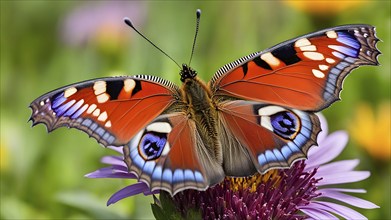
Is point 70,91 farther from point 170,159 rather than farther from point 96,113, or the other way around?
point 170,159

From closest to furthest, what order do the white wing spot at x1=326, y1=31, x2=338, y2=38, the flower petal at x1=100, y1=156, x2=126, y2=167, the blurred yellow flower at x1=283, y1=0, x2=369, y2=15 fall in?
the white wing spot at x1=326, y1=31, x2=338, y2=38
the flower petal at x1=100, y1=156, x2=126, y2=167
the blurred yellow flower at x1=283, y1=0, x2=369, y2=15

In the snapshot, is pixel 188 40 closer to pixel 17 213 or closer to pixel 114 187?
pixel 114 187

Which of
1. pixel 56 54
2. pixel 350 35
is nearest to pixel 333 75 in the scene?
Answer: pixel 350 35

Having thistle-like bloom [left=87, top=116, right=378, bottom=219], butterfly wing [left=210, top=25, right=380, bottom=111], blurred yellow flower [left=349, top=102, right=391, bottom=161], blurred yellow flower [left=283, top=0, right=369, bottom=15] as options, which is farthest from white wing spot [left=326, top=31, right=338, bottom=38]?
blurred yellow flower [left=283, top=0, right=369, bottom=15]

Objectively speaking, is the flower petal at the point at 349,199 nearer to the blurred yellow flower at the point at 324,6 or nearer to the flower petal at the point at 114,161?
the flower petal at the point at 114,161

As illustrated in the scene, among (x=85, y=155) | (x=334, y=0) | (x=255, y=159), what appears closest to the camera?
(x=255, y=159)

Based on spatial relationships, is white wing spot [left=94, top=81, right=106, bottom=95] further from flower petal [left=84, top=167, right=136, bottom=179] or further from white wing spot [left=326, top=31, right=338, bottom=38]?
white wing spot [left=326, top=31, right=338, bottom=38]
